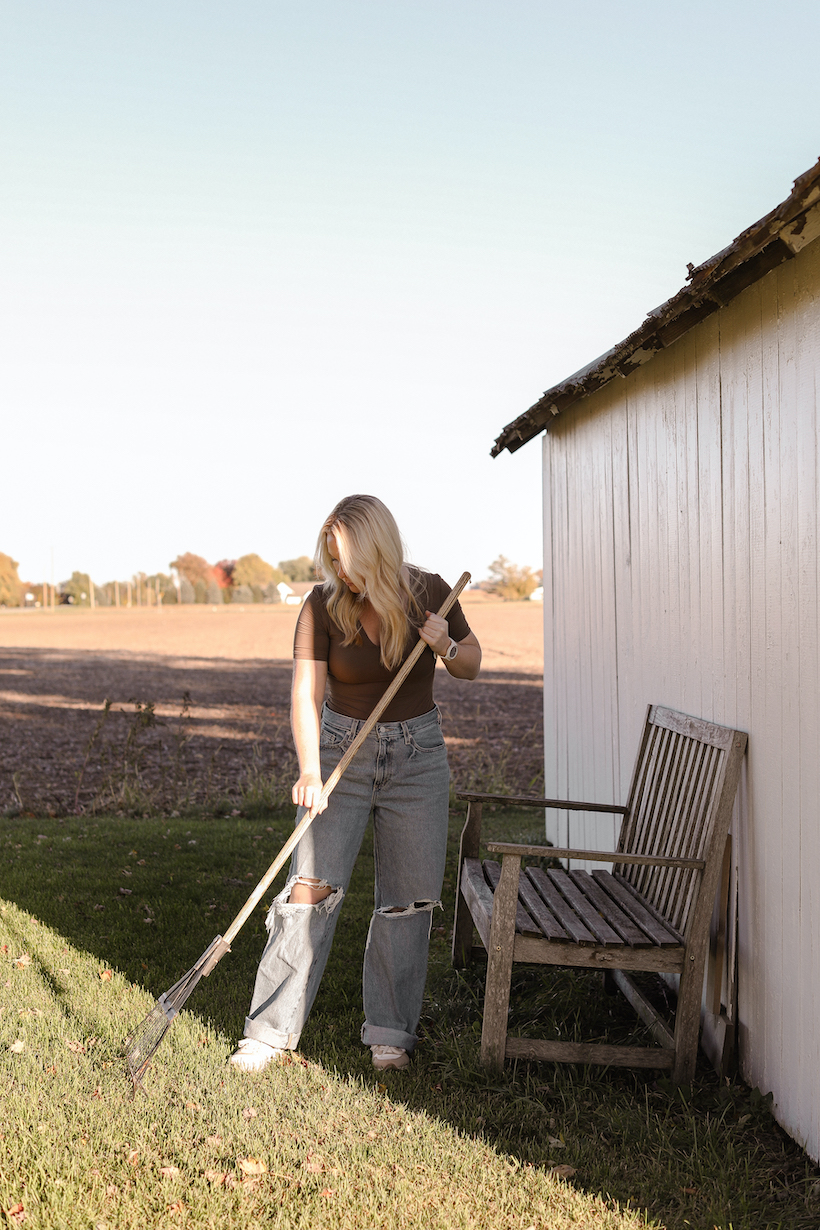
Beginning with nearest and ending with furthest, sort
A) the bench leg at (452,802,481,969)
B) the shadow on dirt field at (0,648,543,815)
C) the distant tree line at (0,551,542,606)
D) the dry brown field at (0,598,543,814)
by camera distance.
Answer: the bench leg at (452,802,481,969) → the shadow on dirt field at (0,648,543,815) → the dry brown field at (0,598,543,814) → the distant tree line at (0,551,542,606)

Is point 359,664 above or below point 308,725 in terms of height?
above

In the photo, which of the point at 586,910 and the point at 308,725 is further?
the point at 586,910

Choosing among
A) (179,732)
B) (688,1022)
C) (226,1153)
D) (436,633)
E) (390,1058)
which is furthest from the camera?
(179,732)

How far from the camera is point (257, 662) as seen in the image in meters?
31.6

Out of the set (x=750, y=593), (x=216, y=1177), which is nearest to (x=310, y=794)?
(x=216, y=1177)

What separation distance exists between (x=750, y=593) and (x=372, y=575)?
1.31 m

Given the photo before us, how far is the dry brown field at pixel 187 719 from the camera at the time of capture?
33.3 feet

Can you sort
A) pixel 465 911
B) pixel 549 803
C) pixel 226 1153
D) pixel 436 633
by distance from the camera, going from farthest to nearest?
pixel 465 911 < pixel 549 803 < pixel 436 633 < pixel 226 1153

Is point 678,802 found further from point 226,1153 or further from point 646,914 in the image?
point 226,1153

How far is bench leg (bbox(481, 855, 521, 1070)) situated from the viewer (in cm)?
345

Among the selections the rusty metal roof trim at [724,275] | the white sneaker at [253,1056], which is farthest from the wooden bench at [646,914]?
the rusty metal roof trim at [724,275]

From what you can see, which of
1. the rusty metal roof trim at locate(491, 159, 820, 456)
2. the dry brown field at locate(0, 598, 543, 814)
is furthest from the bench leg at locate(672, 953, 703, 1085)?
the dry brown field at locate(0, 598, 543, 814)

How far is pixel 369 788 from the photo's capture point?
3.72 meters

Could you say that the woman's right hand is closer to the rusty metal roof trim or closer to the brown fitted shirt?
the brown fitted shirt
